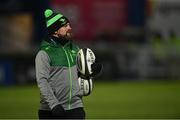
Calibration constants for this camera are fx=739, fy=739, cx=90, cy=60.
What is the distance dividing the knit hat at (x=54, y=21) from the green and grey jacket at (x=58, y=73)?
135 millimetres

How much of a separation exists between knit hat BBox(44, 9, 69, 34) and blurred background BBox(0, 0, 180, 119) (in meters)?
15.1

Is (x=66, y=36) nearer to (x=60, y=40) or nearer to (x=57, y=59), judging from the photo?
(x=60, y=40)

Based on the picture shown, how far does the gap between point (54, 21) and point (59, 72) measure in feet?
1.75

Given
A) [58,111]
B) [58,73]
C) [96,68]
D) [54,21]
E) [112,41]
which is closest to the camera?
[58,111]

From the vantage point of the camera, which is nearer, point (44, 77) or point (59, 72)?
point (44, 77)

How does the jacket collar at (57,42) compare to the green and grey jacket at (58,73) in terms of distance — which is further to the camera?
the jacket collar at (57,42)

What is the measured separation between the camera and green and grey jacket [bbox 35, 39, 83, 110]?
7285 millimetres

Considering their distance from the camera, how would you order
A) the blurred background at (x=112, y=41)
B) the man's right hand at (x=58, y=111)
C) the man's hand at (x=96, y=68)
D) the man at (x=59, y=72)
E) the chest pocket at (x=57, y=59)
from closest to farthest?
1. the man's right hand at (x=58, y=111)
2. the man at (x=59, y=72)
3. the chest pocket at (x=57, y=59)
4. the man's hand at (x=96, y=68)
5. the blurred background at (x=112, y=41)

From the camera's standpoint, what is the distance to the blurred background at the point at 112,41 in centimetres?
2744

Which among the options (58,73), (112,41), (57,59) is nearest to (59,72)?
(58,73)

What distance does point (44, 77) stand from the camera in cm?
725

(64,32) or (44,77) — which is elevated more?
(64,32)

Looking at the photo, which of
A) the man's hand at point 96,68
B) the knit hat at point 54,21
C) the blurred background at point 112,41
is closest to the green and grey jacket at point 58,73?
the knit hat at point 54,21

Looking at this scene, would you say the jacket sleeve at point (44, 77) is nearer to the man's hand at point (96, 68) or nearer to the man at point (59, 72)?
the man at point (59, 72)
